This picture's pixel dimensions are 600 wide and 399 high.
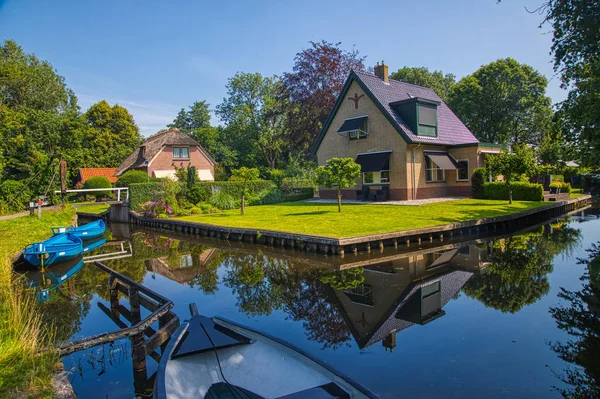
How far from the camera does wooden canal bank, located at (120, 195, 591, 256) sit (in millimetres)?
13969

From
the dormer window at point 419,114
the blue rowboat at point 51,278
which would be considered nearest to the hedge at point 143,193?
the blue rowboat at point 51,278

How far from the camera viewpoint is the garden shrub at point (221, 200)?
2875cm

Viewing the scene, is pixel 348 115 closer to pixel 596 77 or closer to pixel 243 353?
pixel 596 77

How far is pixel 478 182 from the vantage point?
84.5 ft

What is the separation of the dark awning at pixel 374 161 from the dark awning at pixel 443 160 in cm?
279

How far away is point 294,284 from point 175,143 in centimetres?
3409

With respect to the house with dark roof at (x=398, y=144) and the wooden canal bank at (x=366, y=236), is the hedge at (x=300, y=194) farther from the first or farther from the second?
the wooden canal bank at (x=366, y=236)

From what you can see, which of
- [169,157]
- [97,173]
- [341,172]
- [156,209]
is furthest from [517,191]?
[97,173]

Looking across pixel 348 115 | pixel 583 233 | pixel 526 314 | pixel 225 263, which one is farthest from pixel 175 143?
pixel 526 314

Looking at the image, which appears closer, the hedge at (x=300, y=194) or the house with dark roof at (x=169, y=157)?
the hedge at (x=300, y=194)

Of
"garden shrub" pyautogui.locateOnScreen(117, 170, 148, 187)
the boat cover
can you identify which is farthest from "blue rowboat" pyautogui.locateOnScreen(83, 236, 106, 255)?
the boat cover

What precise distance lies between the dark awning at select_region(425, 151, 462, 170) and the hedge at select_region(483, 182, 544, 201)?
236cm

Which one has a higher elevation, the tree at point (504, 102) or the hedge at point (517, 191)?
the tree at point (504, 102)

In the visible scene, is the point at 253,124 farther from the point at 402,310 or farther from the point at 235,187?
the point at 402,310
